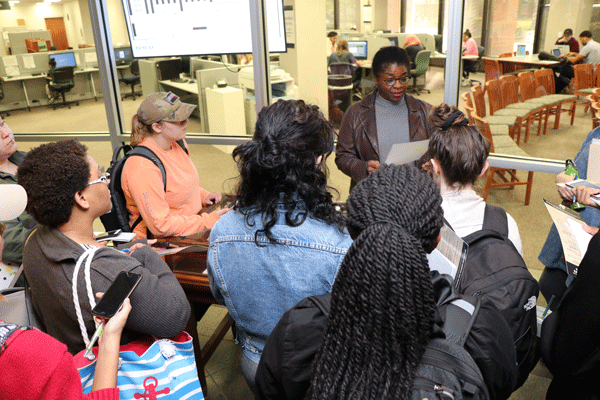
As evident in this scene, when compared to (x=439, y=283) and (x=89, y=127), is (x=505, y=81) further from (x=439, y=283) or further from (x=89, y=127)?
(x=89, y=127)

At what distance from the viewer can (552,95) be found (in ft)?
11.7

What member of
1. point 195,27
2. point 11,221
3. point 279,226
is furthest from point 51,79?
point 279,226

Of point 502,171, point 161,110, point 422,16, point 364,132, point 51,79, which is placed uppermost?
point 422,16

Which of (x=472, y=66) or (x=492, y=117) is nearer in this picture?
(x=472, y=66)

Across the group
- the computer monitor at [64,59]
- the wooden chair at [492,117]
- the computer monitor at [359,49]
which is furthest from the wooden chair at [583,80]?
the computer monitor at [64,59]

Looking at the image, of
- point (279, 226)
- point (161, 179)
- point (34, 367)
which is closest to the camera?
point (34, 367)

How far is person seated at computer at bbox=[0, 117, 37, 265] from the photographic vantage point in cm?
180

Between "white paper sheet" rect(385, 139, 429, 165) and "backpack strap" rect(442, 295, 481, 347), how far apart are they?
4.24 ft

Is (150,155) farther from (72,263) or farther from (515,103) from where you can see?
(515,103)

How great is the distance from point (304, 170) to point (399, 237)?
1.68 ft

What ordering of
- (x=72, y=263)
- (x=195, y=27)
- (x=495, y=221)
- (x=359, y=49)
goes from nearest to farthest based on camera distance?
(x=72, y=263) < (x=495, y=221) < (x=195, y=27) < (x=359, y=49)

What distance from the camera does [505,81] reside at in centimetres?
377

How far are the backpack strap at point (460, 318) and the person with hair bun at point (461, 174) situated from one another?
594 millimetres

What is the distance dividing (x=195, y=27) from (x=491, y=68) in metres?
2.49
